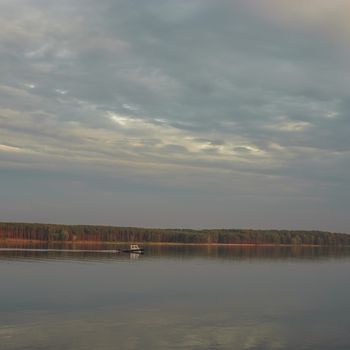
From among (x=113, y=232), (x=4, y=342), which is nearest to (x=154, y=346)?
(x=4, y=342)

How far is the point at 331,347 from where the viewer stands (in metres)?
20.8

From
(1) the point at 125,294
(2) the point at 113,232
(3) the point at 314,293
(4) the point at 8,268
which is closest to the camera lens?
(1) the point at 125,294

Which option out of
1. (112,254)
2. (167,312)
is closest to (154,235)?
(112,254)

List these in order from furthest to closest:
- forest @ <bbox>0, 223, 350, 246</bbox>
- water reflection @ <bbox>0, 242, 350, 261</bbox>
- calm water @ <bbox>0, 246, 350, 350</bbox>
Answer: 1. forest @ <bbox>0, 223, 350, 246</bbox>
2. water reflection @ <bbox>0, 242, 350, 261</bbox>
3. calm water @ <bbox>0, 246, 350, 350</bbox>

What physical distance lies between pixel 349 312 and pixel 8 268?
31.0m

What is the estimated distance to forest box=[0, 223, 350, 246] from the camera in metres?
136

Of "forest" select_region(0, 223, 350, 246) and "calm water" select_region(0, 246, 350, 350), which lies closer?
"calm water" select_region(0, 246, 350, 350)

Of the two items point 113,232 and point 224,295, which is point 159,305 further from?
point 113,232

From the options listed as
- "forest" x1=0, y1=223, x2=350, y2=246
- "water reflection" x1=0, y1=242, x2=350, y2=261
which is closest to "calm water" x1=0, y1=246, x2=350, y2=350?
"water reflection" x1=0, y1=242, x2=350, y2=261

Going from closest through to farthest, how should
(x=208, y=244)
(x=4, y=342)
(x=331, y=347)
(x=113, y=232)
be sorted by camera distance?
(x=4, y=342), (x=331, y=347), (x=113, y=232), (x=208, y=244)

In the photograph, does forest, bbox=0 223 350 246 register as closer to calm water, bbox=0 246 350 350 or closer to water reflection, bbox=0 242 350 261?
water reflection, bbox=0 242 350 261

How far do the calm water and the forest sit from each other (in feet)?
304

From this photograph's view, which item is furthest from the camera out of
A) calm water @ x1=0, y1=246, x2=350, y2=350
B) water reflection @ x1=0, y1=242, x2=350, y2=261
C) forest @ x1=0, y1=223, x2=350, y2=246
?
forest @ x1=0, y1=223, x2=350, y2=246

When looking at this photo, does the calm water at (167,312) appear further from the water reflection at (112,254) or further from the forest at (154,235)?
the forest at (154,235)
